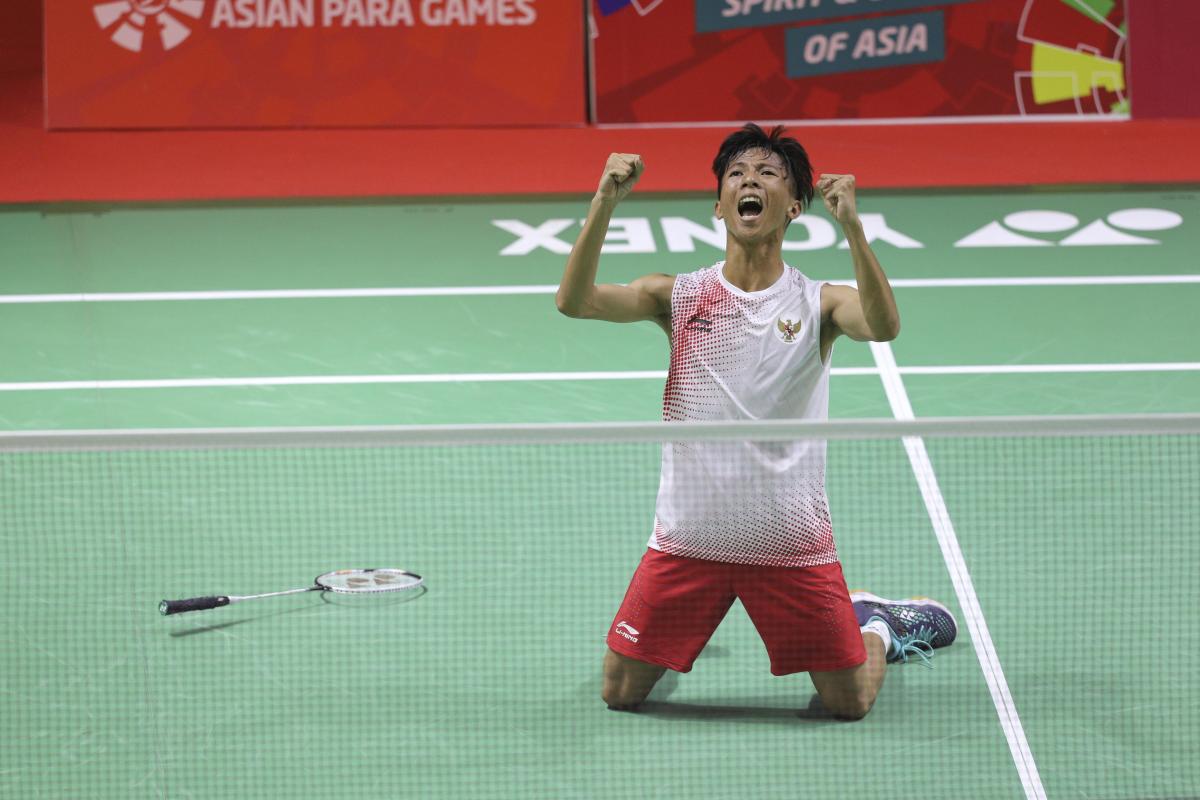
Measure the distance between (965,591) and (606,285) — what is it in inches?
76.0

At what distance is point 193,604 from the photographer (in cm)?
514

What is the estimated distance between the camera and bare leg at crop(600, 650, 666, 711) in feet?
15.2

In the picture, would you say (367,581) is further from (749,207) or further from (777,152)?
(777,152)

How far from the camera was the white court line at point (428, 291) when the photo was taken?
861 cm

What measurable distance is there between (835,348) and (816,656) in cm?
369

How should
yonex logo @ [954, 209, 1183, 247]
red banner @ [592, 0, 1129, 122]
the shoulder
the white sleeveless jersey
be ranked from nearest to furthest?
the white sleeveless jersey, the shoulder, yonex logo @ [954, 209, 1183, 247], red banner @ [592, 0, 1129, 122]

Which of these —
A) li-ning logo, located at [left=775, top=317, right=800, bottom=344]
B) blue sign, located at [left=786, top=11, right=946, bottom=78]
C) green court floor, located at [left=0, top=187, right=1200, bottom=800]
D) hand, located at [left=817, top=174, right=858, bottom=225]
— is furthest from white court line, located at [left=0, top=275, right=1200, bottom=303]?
hand, located at [left=817, top=174, right=858, bottom=225]

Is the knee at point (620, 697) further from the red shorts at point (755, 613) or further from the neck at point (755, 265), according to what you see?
the neck at point (755, 265)

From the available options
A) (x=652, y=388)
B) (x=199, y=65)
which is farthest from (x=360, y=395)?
(x=199, y=65)

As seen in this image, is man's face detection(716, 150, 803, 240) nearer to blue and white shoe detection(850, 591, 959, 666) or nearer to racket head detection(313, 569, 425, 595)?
blue and white shoe detection(850, 591, 959, 666)

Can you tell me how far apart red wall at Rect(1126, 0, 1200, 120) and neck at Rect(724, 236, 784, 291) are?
6841 millimetres

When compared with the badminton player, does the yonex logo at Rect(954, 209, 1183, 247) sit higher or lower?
higher

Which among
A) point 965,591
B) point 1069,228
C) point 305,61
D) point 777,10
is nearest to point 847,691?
point 965,591

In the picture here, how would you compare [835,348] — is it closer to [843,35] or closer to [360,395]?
[360,395]
